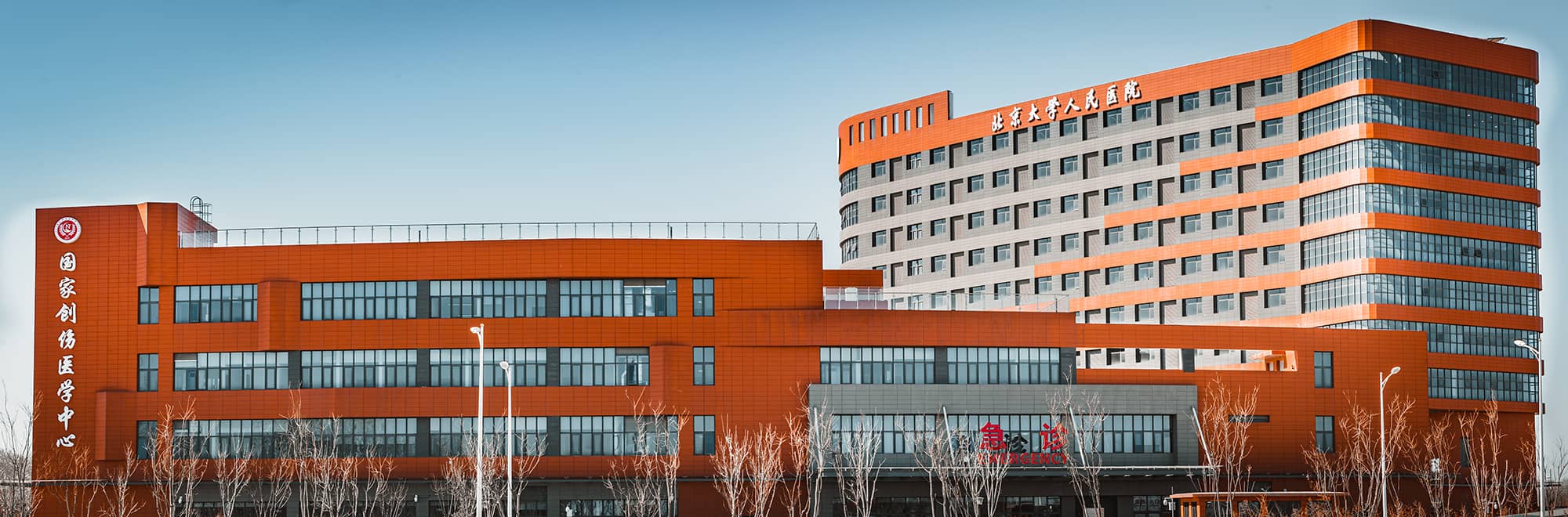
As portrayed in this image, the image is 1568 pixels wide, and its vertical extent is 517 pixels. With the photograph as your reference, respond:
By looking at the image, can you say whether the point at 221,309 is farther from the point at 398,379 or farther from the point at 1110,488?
the point at 1110,488

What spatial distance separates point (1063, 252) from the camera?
4257 inches

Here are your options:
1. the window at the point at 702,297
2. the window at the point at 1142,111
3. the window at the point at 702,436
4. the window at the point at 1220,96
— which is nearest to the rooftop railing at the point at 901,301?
the window at the point at 702,297

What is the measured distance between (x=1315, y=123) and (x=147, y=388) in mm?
61282

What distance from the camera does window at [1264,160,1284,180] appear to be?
95.6 meters

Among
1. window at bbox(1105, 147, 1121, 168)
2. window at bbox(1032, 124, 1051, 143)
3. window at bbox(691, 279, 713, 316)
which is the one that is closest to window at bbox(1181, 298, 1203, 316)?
window at bbox(1105, 147, 1121, 168)

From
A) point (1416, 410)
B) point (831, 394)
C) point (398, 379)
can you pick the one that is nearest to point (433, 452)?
point (398, 379)

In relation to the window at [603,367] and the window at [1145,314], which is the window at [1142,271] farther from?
the window at [603,367]

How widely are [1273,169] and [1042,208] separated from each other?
1742 cm

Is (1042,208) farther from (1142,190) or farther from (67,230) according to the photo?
(67,230)

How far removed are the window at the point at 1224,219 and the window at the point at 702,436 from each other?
40288 millimetres

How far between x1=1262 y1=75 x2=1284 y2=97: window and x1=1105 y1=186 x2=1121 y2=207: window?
39.3ft

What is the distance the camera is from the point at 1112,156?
105188mm

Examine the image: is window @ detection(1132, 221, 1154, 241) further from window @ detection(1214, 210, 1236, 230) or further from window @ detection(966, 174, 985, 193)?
window @ detection(966, 174, 985, 193)

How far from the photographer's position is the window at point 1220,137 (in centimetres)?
9831
